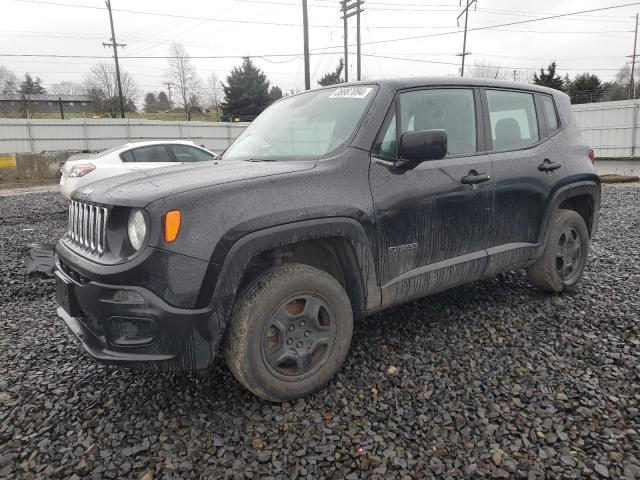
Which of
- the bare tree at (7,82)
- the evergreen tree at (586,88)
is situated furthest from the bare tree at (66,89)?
the evergreen tree at (586,88)

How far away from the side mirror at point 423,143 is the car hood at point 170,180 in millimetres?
583

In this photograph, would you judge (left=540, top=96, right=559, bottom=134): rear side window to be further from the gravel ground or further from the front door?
the gravel ground

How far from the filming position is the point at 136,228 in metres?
2.25

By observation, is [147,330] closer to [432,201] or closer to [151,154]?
[432,201]

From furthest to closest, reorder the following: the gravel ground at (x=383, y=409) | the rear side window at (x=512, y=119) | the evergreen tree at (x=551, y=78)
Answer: the evergreen tree at (x=551, y=78)
the rear side window at (x=512, y=119)
the gravel ground at (x=383, y=409)

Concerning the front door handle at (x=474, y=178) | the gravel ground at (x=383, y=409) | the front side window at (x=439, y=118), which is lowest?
the gravel ground at (x=383, y=409)

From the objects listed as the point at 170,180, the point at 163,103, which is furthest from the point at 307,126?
the point at 163,103

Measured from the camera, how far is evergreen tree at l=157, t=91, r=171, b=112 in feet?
221

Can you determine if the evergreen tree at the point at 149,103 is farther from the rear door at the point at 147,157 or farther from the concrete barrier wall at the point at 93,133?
the rear door at the point at 147,157

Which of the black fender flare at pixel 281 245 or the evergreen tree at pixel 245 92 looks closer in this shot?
the black fender flare at pixel 281 245

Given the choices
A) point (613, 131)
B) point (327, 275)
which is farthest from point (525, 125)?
point (613, 131)

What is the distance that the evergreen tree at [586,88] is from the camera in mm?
37125

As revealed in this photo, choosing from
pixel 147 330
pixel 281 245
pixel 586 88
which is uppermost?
pixel 586 88

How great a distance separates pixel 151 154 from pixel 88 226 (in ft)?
26.3
